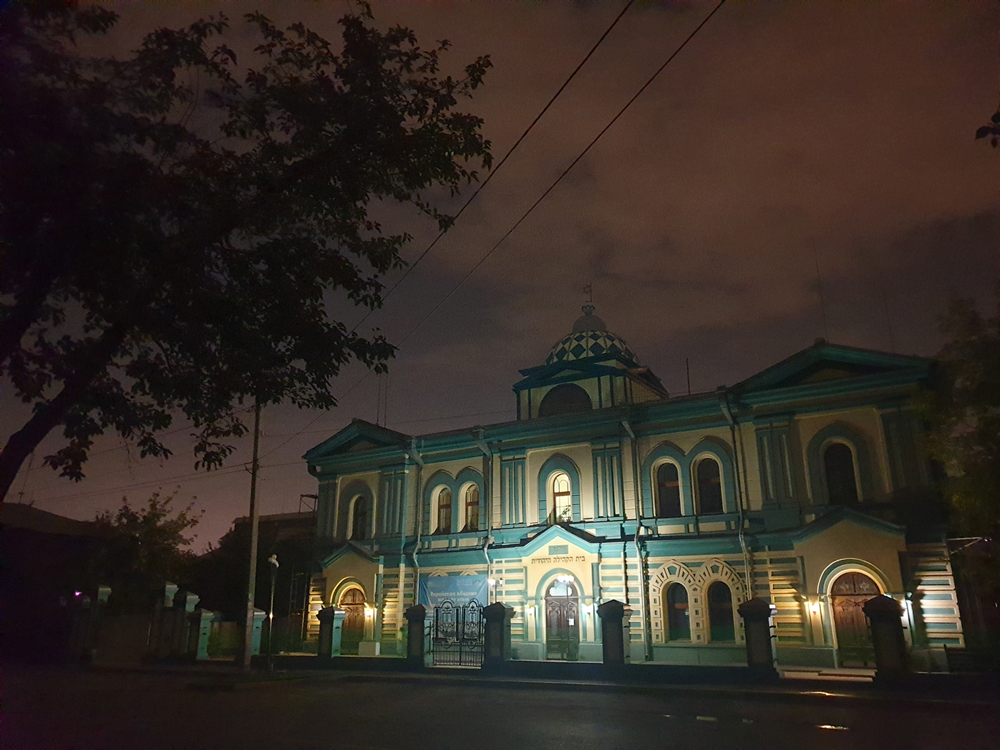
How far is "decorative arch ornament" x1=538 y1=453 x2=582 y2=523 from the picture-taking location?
2592cm

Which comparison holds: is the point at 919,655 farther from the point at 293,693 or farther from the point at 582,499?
the point at 293,693

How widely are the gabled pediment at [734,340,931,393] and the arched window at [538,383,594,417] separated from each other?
755 cm

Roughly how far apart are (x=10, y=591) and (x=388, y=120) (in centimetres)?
3382

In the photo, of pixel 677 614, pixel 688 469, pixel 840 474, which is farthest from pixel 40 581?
pixel 840 474

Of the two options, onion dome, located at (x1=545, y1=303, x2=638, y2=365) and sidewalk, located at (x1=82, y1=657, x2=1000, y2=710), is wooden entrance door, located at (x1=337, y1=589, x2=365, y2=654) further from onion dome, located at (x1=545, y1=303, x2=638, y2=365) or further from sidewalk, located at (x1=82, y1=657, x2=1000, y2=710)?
onion dome, located at (x1=545, y1=303, x2=638, y2=365)

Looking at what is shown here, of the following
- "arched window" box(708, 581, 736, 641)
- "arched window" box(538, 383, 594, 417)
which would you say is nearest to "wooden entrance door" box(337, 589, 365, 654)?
"arched window" box(538, 383, 594, 417)

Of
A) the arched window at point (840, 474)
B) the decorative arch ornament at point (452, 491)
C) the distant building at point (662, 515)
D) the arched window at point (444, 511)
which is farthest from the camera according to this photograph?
the arched window at point (444, 511)

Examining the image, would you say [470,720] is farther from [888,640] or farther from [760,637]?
[888,640]

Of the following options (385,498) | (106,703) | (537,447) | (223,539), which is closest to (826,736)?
(106,703)

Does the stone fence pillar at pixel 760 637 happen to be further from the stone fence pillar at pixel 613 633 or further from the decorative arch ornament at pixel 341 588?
the decorative arch ornament at pixel 341 588

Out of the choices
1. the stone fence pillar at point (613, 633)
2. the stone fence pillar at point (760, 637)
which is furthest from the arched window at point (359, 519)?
the stone fence pillar at point (760, 637)

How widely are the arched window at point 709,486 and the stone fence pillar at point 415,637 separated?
9.64 m

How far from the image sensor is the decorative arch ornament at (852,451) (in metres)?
21.4

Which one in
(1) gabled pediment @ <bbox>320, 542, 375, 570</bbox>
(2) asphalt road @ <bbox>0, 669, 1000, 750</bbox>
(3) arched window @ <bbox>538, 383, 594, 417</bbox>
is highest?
(3) arched window @ <bbox>538, 383, 594, 417</bbox>
